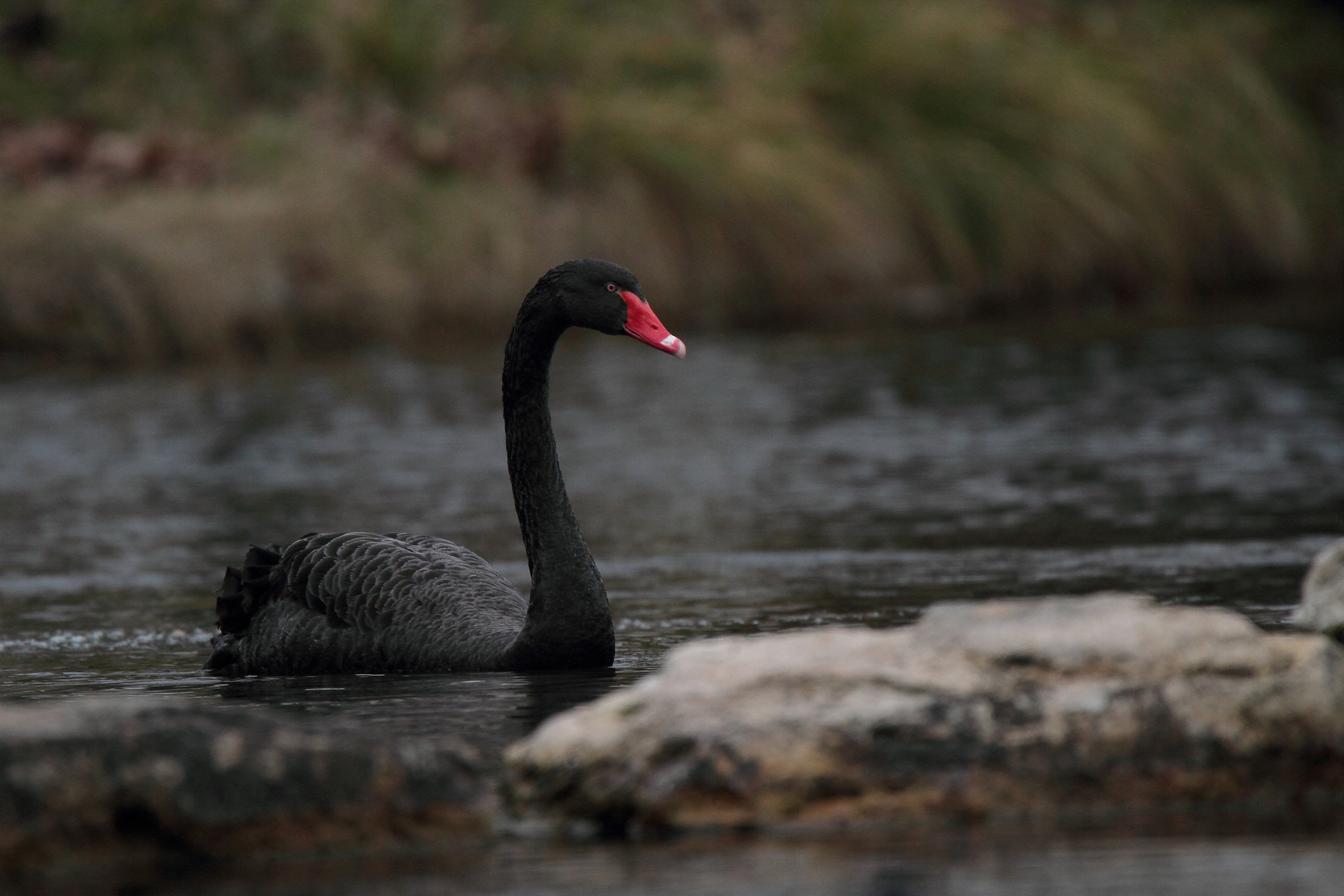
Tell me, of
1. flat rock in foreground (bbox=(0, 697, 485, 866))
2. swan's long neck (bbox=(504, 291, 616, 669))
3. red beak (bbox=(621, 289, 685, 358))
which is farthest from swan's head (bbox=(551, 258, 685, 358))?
flat rock in foreground (bbox=(0, 697, 485, 866))

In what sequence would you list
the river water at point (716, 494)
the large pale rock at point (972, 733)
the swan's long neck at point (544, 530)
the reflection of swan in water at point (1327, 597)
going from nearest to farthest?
the large pale rock at point (972, 733) < the reflection of swan in water at point (1327, 597) < the river water at point (716, 494) < the swan's long neck at point (544, 530)

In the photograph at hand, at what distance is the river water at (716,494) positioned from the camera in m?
6.38

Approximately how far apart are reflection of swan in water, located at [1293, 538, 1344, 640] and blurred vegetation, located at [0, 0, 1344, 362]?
524 inches

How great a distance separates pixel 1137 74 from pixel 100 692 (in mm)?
17420

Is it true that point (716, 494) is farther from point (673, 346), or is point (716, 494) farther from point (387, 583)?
point (673, 346)

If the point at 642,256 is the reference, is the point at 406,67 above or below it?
above

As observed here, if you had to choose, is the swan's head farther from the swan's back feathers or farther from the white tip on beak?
the swan's back feathers

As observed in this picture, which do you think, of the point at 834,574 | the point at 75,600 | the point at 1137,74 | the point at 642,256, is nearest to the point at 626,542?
the point at 834,574

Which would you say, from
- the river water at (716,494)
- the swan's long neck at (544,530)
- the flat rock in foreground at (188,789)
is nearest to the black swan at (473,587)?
the swan's long neck at (544,530)

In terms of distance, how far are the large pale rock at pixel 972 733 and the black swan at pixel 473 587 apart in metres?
1.92

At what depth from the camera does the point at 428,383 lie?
16906 millimetres

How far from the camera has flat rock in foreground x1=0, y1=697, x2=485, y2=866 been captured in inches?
170

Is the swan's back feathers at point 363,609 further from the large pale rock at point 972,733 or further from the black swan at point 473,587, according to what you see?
the large pale rock at point 972,733

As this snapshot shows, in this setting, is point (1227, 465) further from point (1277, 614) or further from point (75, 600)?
point (75, 600)
